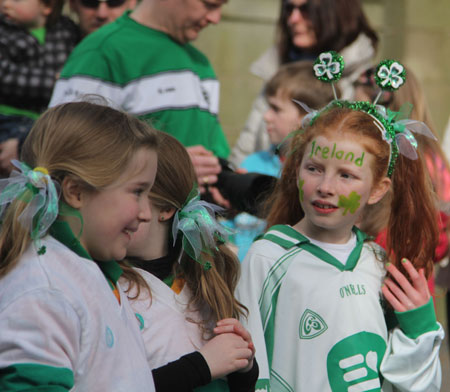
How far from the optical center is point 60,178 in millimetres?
2365

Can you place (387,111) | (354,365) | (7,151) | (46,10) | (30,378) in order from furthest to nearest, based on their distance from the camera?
(46,10) < (7,151) < (387,111) < (354,365) < (30,378)

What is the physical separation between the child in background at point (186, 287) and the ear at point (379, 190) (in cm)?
59

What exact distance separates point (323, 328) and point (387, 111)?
88 centimetres

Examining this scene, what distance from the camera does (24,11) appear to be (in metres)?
4.89

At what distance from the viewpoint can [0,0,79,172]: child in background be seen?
15.1 feet

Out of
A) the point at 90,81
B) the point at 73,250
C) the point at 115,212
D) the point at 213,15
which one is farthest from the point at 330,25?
the point at 73,250

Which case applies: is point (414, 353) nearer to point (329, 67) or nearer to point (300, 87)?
point (329, 67)

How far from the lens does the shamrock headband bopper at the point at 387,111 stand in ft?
10.9

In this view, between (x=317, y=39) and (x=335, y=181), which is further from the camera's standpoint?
(x=317, y=39)

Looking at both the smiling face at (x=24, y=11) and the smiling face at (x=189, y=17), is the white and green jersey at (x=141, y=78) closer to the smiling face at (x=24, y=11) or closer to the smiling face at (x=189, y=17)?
the smiling face at (x=189, y=17)

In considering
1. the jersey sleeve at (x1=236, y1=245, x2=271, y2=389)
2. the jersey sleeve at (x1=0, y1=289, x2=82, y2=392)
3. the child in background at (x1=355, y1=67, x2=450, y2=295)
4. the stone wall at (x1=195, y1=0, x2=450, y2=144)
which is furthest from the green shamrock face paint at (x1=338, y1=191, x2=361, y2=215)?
the stone wall at (x1=195, y1=0, x2=450, y2=144)

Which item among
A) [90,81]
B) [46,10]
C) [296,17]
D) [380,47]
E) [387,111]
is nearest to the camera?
[387,111]

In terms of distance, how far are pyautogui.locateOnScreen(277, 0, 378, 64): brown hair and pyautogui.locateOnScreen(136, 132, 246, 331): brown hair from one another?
245 centimetres

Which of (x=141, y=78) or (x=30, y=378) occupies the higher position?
(x=141, y=78)
